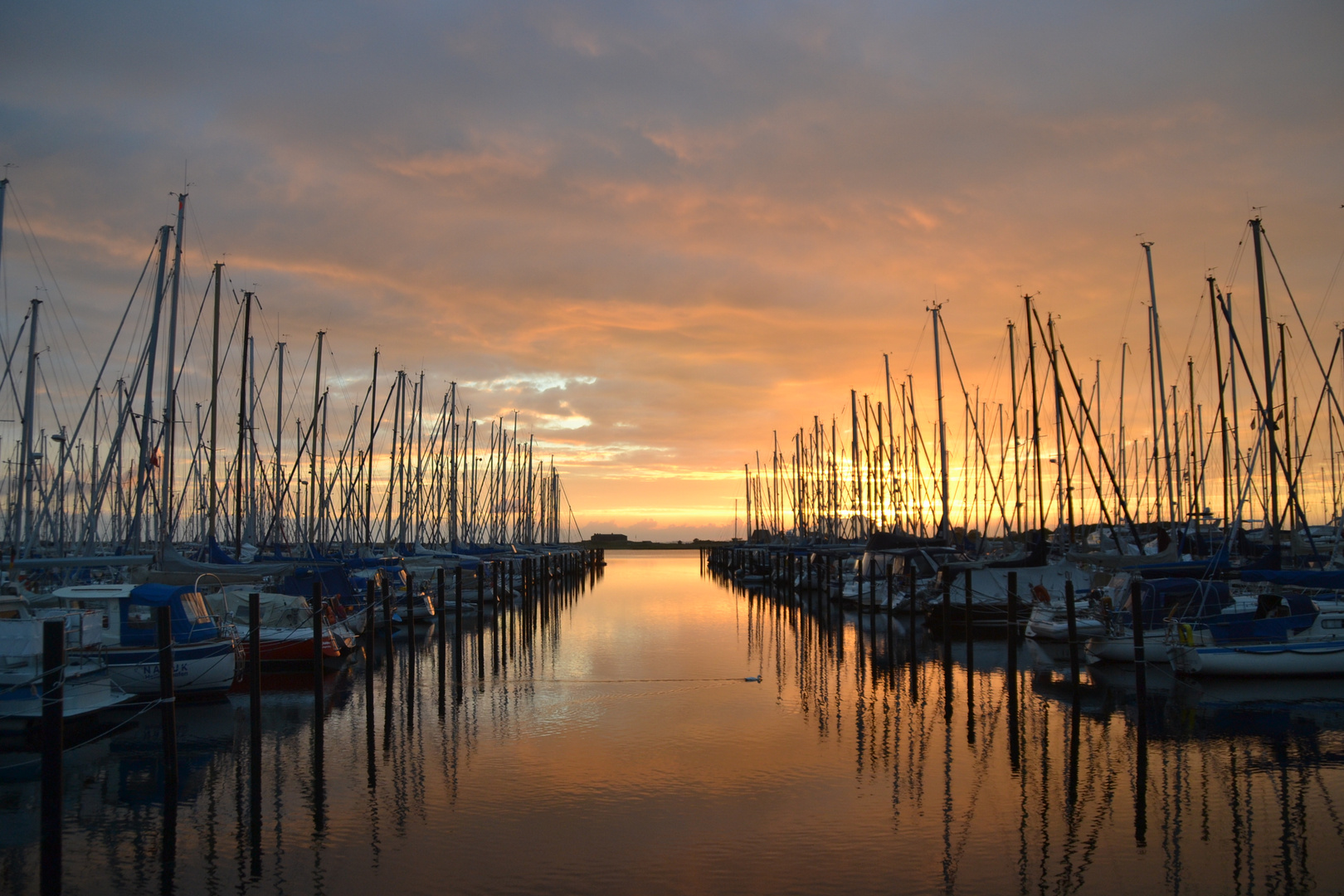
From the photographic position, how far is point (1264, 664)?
1106 inches

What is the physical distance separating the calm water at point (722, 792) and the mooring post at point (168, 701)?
0.81 meters

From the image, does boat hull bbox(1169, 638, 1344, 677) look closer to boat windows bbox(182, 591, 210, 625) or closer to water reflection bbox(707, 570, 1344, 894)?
water reflection bbox(707, 570, 1344, 894)

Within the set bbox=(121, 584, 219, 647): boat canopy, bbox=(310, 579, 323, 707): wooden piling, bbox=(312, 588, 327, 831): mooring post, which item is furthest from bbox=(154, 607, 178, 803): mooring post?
bbox=(121, 584, 219, 647): boat canopy

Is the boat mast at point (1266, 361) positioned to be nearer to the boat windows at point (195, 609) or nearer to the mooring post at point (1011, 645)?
the mooring post at point (1011, 645)

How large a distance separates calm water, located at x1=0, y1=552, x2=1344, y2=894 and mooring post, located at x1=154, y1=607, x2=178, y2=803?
809 millimetres

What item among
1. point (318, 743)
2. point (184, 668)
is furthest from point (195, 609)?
point (318, 743)

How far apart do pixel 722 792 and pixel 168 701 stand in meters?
10.3

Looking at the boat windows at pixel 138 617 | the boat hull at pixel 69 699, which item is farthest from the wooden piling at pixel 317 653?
the boat windows at pixel 138 617

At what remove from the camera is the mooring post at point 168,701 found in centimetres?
1667

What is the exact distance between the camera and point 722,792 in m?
18.4

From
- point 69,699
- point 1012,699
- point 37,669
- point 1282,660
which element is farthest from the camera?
point 1282,660

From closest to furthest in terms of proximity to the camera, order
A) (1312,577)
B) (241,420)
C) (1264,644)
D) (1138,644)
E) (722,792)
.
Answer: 1. (722,792)
2. (1138,644)
3. (1312,577)
4. (1264,644)
5. (241,420)

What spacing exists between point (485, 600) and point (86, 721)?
1573 inches

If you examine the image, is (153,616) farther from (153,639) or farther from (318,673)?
(318,673)
